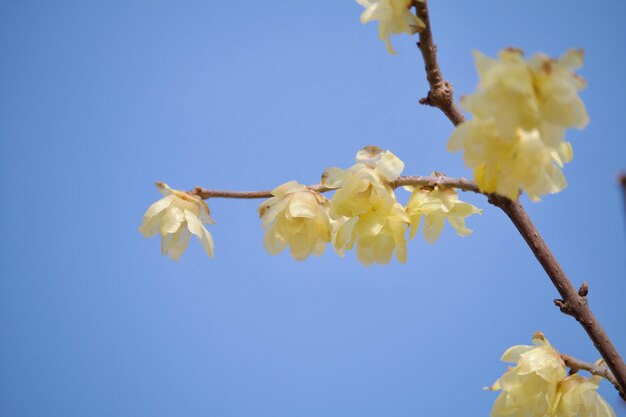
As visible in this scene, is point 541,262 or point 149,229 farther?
point 149,229

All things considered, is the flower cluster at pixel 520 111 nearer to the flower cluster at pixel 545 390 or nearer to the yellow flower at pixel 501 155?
the yellow flower at pixel 501 155

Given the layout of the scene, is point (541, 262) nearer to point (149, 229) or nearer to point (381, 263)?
point (381, 263)

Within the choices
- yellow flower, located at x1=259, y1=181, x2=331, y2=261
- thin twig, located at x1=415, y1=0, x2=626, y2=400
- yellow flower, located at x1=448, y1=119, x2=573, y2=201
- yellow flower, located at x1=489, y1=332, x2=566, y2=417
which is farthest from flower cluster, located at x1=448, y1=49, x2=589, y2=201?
yellow flower, located at x1=489, y1=332, x2=566, y2=417

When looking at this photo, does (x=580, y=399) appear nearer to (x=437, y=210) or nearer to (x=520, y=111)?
(x=437, y=210)

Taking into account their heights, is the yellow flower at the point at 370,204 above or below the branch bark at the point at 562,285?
above

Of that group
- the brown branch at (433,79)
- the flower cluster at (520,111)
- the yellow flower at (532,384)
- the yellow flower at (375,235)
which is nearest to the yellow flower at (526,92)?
the flower cluster at (520,111)

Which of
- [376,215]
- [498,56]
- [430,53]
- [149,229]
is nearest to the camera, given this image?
[498,56]

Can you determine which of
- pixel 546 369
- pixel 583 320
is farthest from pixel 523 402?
pixel 583 320
